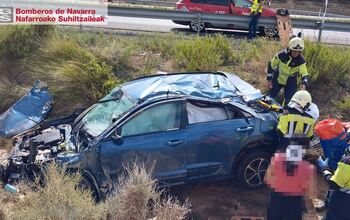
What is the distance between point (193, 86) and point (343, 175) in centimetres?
272

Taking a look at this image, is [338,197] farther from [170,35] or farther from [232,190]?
[170,35]

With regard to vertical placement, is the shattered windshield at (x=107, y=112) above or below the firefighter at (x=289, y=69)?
below

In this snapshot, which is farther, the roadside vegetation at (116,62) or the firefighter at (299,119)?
the roadside vegetation at (116,62)

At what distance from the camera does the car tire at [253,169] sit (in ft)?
22.4

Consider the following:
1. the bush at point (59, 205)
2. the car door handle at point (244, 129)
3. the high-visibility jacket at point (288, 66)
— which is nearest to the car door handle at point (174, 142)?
the car door handle at point (244, 129)

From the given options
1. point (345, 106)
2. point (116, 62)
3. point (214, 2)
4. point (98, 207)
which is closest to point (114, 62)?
point (116, 62)

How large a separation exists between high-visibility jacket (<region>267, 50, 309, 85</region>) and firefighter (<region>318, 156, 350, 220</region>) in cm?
286

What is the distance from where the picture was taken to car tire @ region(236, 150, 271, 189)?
682cm

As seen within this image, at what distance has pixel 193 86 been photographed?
6984mm

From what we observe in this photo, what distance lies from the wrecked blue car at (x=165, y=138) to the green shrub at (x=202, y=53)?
10.2 feet

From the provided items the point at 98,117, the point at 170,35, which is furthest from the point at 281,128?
the point at 170,35

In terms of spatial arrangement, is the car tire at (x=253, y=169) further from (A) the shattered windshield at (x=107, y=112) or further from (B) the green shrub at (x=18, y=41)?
(B) the green shrub at (x=18, y=41)

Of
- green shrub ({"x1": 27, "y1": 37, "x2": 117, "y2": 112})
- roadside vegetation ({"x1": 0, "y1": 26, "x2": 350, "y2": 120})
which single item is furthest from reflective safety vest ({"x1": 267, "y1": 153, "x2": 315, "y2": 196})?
green shrub ({"x1": 27, "y1": 37, "x2": 117, "y2": 112})

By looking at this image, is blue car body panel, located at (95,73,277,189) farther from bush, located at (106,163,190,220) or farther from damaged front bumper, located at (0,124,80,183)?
bush, located at (106,163,190,220)
